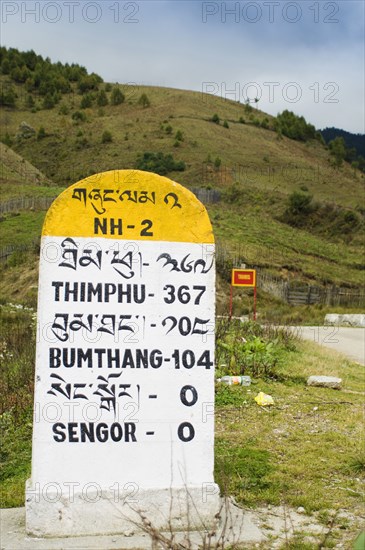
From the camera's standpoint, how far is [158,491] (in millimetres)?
4301

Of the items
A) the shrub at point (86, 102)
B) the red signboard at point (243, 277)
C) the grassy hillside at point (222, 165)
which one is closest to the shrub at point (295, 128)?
the grassy hillside at point (222, 165)

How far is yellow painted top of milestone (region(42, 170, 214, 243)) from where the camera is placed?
4.35 m

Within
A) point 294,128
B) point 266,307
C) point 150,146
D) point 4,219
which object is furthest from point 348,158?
point 266,307

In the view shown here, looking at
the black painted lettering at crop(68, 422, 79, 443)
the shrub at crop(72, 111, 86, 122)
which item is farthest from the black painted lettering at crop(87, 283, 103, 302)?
the shrub at crop(72, 111, 86, 122)

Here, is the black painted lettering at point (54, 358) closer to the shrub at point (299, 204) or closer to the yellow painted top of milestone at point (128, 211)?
the yellow painted top of milestone at point (128, 211)

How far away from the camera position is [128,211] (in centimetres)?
440

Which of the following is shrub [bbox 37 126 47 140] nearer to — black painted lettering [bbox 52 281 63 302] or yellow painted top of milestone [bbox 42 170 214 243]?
yellow painted top of milestone [bbox 42 170 214 243]

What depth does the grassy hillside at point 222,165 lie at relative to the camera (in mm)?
40250

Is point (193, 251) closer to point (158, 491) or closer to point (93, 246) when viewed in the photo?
point (93, 246)

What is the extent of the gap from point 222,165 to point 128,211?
60.0 meters

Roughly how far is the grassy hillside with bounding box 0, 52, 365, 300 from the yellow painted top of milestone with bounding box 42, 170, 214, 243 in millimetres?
29835

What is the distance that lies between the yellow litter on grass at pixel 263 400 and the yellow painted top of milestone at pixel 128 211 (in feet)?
12.4

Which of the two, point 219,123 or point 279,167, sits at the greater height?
point 219,123

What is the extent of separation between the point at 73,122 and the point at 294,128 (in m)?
26.4
